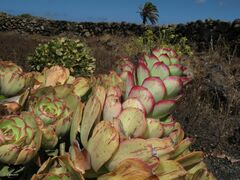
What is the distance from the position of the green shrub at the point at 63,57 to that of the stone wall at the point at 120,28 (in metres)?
10.7

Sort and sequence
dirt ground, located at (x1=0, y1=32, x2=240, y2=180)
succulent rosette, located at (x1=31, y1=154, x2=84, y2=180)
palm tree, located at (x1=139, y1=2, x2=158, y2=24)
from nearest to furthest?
succulent rosette, located at (x1=31, y1=154, x2=84, y2=180), dirt ground, located at (x1=0, y1=32, x2=240, y2=180), palm tree, located at (x1=139, y1=2, x2=158, y2=24)

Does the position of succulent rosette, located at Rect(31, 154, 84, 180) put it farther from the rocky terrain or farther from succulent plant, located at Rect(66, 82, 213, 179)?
the rocky terrain

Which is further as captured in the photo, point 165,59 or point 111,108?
point 165,59

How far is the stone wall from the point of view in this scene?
1912 centimetres

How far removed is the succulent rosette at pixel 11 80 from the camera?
1125 millimetres

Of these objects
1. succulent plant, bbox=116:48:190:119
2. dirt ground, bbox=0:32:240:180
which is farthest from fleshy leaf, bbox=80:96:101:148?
dirt ground, bbox=0:32:240:180

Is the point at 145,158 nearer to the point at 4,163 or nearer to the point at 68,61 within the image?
the point at 4,163

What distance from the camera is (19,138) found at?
2.89 ft

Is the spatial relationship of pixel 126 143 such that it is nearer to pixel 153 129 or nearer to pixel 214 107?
pixel 153 129

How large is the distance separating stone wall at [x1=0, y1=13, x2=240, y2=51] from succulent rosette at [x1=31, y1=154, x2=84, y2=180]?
1740 centimetres

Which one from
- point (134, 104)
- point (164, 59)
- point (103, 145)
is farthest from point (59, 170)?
point (164, 59)

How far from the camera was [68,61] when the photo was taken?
26.3 feet

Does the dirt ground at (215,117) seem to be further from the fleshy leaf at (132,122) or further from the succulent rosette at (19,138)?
the succulent rosette at (19,138)

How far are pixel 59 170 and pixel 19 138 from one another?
105 mm
